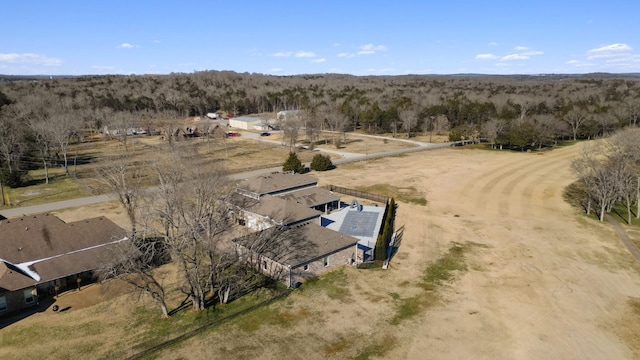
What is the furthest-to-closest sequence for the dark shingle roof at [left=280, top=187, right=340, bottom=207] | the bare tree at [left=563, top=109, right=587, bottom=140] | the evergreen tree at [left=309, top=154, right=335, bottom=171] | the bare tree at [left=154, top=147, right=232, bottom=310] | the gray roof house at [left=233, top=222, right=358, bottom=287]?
the bare tree at [left=563, top=109, right=587, bottom=140] < the evergreen tree at [left=309, top=154, right=335, bottom=171] < the dark shingle roof at [left=280, top=187, right=340, bottom=207] < the gray roof house at [left=233, top=222, right=358, bottom=287] < the bare tree at [left=154, top=147, right=232, bottom=310]

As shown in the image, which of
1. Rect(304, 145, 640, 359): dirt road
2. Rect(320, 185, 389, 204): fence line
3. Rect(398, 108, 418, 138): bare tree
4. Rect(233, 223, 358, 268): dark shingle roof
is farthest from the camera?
Rect(398, 108, 418, 138): bare tree

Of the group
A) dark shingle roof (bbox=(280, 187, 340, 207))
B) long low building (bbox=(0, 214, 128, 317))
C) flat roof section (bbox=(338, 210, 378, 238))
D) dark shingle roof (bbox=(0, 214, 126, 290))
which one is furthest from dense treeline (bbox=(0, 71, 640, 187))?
flat roof section (bbox=(338, 210, 378, 238))

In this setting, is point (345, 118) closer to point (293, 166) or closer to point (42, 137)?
point (293, 166)

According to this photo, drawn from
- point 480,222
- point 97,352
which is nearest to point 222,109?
point 480,222

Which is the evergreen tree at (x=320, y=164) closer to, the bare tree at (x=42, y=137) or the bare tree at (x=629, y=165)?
the bare tree at (x=629, y=165)

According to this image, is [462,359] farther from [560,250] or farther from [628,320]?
[560,250]

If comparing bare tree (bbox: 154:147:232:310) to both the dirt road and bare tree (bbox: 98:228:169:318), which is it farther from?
the dirt road
